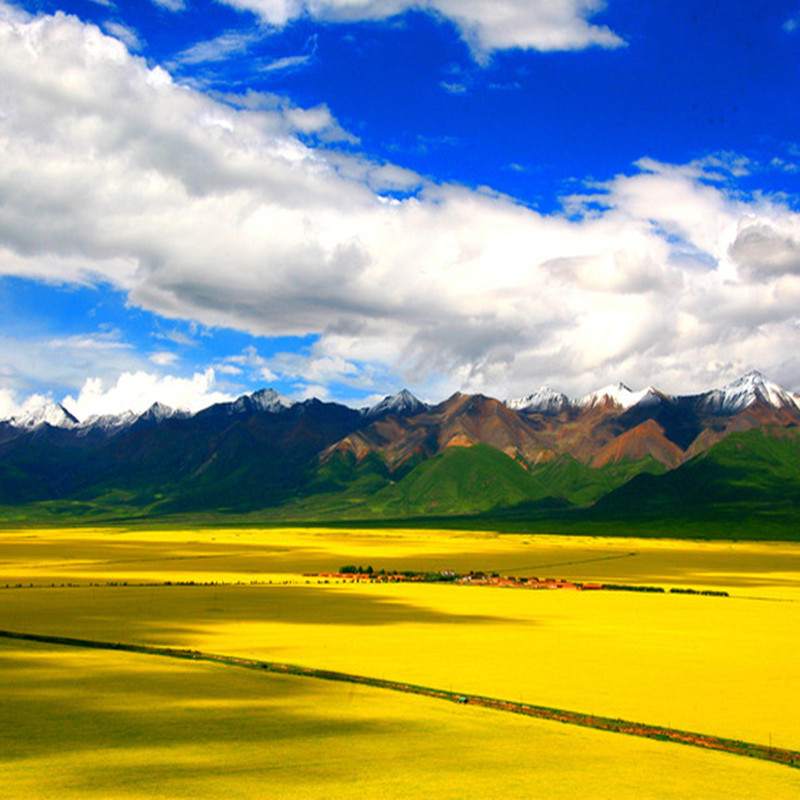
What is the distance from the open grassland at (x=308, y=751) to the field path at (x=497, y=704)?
905mm

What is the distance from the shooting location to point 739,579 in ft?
329

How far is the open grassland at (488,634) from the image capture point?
29.8 metres

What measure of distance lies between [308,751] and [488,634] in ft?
92.4

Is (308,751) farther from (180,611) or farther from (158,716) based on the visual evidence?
(180,611)

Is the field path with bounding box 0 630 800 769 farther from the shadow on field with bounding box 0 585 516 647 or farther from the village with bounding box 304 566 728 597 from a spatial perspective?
the village with bounding box 304 566 728 597

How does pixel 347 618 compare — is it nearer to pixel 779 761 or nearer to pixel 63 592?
pixel 63 592

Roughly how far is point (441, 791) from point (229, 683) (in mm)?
16084

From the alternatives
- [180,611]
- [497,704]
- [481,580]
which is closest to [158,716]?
[497,704]

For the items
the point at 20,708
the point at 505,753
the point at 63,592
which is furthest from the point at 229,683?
the point at 63,592

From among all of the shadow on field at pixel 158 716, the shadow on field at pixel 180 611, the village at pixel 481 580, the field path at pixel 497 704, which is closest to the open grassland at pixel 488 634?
the shadow on field at pixel 180 611

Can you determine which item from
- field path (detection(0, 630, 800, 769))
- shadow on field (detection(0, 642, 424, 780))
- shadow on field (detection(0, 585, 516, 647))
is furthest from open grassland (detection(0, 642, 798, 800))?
shadow on field (detection(0, 585, 516, 647))

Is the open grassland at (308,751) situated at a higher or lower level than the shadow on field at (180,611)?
higher

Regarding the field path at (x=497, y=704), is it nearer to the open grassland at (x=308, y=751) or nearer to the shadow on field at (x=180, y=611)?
the open grassland at (x=308, y=751)

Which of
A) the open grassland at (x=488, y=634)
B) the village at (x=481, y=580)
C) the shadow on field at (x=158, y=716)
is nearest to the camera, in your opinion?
the shadow on field at (x=158, y=716)
